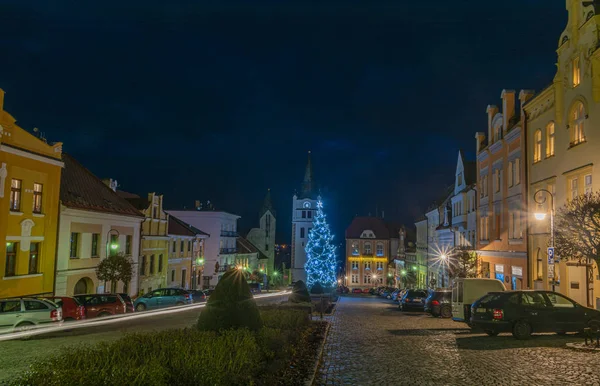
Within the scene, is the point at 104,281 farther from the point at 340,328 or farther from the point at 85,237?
the point at 340,328

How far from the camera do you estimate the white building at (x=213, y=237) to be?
7473 centimetres

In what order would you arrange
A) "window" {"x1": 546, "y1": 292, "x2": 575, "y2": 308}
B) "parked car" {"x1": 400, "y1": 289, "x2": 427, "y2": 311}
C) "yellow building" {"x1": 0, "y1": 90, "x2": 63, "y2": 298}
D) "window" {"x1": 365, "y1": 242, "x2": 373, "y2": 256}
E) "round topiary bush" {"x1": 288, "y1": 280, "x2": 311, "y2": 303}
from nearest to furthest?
"window" {"x1": 546, "y1": 292, "x2": 575, "y2": 308}, "yellow building" {"x1": 0, "y1": 90, "x2": 63, "y2": 298}, "round topiary bush" {"x1": 288, "y1": 280, "x2": 311, "y2": 303}, "parked car" {"x1": 400, "y1": 289, "x2": 427, "y2": 311}, "window" {"x1": 365, "y1": 242, "x2": 373, "y2": 256}

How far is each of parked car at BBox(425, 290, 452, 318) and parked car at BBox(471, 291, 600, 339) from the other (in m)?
11.8

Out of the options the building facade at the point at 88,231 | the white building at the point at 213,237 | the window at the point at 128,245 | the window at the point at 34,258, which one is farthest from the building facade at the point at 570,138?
the white building at the point at 213,237

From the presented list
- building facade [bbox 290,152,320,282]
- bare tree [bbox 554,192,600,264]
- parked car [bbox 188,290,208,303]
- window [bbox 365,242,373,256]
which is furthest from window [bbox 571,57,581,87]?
building facade [bbox 290,152,320,282]

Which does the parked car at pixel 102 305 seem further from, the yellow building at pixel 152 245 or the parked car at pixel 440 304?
the yellow building at pixel 152 245

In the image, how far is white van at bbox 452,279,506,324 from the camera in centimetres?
2267

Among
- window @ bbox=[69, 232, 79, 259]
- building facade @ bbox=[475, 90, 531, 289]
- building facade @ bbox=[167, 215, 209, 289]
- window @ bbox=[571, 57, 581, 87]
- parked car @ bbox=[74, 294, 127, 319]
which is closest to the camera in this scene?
window @ bbox=[571, 57, 581, 87]

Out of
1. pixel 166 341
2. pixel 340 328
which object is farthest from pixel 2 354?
pixel 340 328

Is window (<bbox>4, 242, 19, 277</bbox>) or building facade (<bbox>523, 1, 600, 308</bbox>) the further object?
window (<bbox>4, 242, 19, 277</bbox>)

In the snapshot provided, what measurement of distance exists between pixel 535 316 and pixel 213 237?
62.6 metres

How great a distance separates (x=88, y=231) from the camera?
36812 millimetres

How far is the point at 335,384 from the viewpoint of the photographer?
10797 millimetres

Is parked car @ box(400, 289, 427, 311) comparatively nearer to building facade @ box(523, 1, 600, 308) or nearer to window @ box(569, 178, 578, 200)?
building facade @ box(523, 1, 600, 308)
